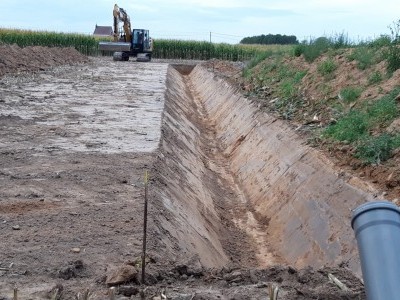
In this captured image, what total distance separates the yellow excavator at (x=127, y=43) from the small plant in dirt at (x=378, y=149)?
34.1m

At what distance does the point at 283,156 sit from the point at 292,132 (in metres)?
0.82

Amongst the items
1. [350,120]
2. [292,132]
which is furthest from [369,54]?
[350,120]

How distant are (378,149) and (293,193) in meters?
1.70

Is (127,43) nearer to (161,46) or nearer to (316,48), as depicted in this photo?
(161,46)

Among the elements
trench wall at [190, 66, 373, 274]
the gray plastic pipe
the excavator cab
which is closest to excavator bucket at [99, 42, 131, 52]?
the excavator cab

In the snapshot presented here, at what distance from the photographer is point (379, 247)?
3.69 m

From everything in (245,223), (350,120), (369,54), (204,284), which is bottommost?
(245,223)

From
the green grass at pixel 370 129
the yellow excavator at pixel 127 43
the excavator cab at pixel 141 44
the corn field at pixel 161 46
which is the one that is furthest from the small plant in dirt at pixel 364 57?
the corn field at pixel 161 46

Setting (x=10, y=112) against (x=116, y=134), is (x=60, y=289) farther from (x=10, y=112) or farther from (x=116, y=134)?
(x=10, y=112)

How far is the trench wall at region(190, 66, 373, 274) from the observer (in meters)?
8.01

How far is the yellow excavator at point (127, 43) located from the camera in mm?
43219

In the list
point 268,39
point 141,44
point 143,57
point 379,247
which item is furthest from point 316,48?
point 268,39

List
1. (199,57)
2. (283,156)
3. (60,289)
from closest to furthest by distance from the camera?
(60,289)
(283,156)
(199,57)

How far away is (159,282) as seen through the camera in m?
5.68
